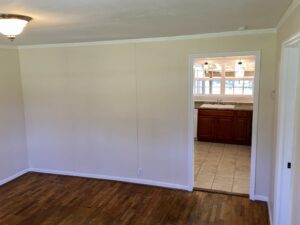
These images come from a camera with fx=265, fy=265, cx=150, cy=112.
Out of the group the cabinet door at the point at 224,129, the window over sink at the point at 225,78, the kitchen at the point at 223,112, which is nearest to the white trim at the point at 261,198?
the kitchen at the point at 223,112

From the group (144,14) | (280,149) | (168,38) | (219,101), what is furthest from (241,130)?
(144,14)

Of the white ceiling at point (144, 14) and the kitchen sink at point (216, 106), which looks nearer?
the white ceiling at point (144, 14)

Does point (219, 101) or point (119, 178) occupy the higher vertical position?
point (219, 101)

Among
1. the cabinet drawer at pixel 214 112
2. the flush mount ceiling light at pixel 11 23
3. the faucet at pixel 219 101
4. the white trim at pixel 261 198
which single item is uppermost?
the flush mount ceiling light at pixel 11 23

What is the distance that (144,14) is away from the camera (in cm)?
239

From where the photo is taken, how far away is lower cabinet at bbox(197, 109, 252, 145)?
648 centimetres

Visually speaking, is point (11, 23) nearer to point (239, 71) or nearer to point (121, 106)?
point (121, 106)

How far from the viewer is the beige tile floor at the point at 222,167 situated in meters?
4.44

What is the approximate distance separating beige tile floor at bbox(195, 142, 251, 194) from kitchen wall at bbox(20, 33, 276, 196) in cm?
50

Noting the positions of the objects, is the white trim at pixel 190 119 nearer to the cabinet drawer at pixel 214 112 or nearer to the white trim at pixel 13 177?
the cabinet drawer at pixel 214 112

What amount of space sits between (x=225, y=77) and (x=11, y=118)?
17.2 feet

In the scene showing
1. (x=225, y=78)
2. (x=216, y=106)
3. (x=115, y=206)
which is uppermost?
(x=225, y=78)

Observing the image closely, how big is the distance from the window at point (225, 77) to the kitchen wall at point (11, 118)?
13.9ft

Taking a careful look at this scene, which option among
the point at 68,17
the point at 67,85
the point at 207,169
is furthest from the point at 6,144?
the point at 207,169
